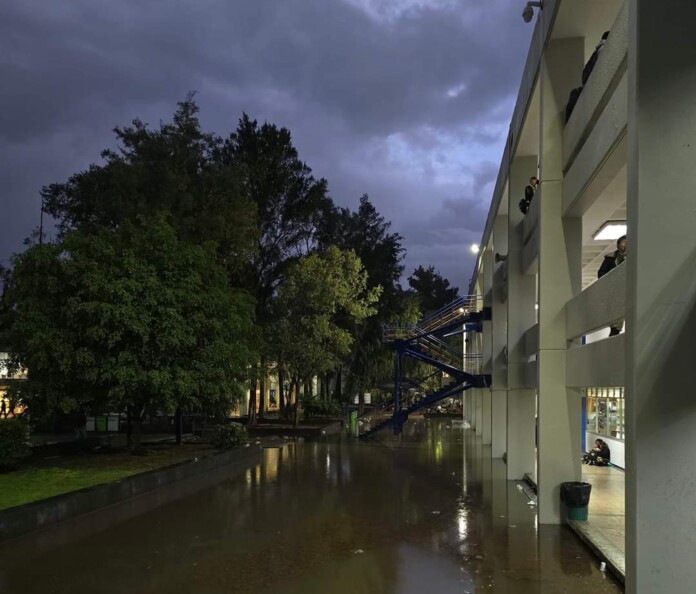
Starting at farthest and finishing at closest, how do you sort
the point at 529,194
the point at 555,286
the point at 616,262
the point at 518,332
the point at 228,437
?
the point at 228,437 < the point at 518,332 < the point at 529,194 < the point at 555,286 < the point at 616,262

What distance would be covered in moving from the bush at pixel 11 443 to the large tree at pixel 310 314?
56.9ft

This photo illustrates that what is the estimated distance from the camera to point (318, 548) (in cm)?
1055

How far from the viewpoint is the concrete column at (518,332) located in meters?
18.4

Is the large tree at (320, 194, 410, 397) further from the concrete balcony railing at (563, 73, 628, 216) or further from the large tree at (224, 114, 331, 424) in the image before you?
the concrete balcony railing at (563, 73, 628, 216)

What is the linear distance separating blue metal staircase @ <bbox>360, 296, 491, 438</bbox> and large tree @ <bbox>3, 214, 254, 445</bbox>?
12157mm

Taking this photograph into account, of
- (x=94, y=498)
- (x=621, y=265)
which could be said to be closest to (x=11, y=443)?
(x=94, y=498)

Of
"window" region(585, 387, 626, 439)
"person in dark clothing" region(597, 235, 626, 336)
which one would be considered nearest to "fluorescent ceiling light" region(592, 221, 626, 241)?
"person in dark clothing" region(597, 235, 626, 336)

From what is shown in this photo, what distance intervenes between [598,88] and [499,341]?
1428 centimetres

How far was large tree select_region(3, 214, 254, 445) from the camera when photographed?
55.6 feet

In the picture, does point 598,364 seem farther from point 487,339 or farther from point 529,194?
point 487,339

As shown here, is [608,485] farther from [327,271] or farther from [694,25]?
[327,271]

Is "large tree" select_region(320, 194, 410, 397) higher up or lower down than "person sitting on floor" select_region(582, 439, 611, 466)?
higher up

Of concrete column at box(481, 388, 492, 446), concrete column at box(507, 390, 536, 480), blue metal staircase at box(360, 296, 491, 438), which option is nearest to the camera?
concrete column at box(507, 390, 536, 480)

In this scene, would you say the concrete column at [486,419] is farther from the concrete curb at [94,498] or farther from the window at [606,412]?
the concrete curb at [94,498]
